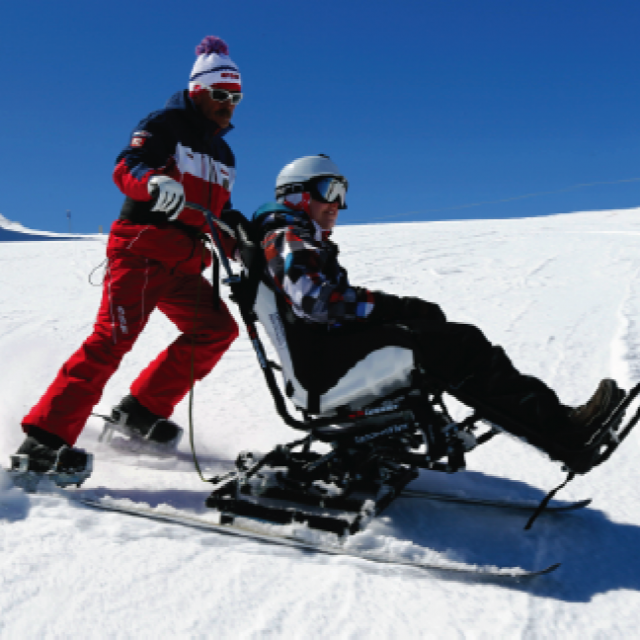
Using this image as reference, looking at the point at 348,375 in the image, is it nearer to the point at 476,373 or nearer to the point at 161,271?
the point at 476,373

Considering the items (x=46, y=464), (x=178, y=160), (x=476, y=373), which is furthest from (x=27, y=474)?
(x=476, y=373)

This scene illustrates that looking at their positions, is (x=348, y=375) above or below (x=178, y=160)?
below

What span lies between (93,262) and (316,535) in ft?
35.4

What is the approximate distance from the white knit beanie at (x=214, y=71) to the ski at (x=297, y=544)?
222cm

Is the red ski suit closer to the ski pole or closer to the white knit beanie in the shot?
the white knit beanie

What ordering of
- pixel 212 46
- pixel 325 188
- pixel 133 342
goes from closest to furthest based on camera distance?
pixel 325 188
pixel 133 342
pixel 212 46

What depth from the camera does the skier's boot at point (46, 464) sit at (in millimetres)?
3143

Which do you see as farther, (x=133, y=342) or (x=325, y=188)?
(x=133, y=342)

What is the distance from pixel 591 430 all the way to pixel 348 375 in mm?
983

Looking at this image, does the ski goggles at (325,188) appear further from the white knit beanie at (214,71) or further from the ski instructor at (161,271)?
the white knit beanie at (214,71)

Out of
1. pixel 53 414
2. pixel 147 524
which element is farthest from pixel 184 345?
pixel 147 524

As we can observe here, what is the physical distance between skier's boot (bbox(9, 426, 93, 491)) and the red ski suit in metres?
0.10

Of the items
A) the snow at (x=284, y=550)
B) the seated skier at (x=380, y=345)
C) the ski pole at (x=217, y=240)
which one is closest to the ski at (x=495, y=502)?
the snow at (x=284, y=550)

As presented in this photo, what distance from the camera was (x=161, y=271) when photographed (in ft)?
11.5
